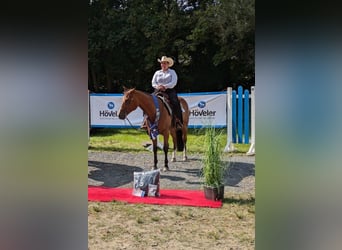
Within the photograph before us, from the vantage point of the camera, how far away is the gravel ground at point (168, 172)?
3.38 m

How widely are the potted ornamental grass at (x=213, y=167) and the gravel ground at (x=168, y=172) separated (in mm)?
171

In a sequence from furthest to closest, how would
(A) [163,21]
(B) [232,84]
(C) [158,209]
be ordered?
(A) [163,21]
(B) [232,84]
(C) [158,209]

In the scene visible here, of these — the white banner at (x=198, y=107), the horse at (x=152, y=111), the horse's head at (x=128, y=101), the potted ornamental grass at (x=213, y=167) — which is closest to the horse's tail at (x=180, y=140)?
the horse at (x=152, y=111)

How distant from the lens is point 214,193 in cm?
282

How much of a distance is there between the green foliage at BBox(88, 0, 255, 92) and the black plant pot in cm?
375

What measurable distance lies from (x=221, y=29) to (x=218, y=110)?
2351mm

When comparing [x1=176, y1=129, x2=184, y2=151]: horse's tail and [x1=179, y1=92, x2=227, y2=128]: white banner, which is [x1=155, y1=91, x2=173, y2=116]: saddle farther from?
[x1=179, y1=92, x2=227, y2=128]: white banner

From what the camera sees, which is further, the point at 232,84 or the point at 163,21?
the point at 163,21

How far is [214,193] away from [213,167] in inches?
7.9

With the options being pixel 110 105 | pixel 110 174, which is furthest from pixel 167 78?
pixel 110 105

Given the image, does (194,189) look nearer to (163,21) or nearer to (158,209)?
(158,209)
